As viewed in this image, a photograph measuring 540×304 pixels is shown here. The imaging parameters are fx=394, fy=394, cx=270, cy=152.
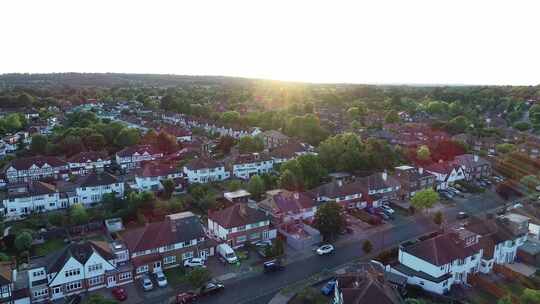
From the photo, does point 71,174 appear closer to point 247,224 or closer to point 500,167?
point 247,224

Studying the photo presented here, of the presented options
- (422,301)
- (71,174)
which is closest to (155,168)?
(71,174)

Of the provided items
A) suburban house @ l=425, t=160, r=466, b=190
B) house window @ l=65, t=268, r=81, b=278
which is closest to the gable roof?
house window @ l=65, t=268, r=81, b=278

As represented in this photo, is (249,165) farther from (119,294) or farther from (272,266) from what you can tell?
(119,294)

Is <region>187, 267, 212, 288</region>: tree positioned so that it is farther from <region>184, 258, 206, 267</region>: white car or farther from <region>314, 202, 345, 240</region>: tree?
<region>314, 202, 345, 240</region>: tree

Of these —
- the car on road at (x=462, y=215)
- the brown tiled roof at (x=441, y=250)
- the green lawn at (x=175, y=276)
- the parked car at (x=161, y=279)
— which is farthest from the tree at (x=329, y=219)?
the car on road at (x=462, y=215)

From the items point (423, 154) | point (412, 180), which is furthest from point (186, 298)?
point (423, 154)

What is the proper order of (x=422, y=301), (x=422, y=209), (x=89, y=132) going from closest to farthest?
(x=422, y=301) < (x=422, y=209) < (x=89, y=132)
